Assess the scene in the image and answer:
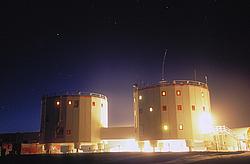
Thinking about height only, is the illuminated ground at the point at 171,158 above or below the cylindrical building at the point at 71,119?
below

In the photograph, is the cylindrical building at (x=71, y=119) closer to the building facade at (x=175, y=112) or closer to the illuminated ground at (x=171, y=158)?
the building facade at (x=175, y=112)

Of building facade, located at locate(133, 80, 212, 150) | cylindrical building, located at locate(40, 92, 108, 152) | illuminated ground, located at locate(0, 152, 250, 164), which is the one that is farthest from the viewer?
cylindrical building, located at locate(40, 92, 108, 152)

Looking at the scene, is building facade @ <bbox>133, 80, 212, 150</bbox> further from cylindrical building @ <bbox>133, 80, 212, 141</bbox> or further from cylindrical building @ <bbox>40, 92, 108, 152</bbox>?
cylindrical building @ <bbox>40, 92, 108, 152</bbox>

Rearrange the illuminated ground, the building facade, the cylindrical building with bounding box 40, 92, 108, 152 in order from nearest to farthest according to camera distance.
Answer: the illuminated ground, the building facade, the cylindrical building with bounding box 40, 92, 108, 152

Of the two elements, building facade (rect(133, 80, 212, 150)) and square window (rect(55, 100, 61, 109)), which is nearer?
building facade (rect(133, 80, 212, 150))

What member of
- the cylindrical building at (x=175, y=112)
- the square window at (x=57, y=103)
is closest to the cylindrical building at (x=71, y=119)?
the square window at (x=57, y=103)

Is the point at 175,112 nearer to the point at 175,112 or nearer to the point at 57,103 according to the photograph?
the point at 175,112

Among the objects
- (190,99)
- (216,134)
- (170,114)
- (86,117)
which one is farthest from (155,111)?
(86,117)

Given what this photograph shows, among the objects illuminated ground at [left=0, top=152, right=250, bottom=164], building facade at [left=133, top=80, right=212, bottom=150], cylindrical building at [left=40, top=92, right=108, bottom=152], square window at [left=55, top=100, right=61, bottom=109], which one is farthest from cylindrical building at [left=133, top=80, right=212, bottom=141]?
illuminated ground at [left=0, top=152, right=250, bottom=164]

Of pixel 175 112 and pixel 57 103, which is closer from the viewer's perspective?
pixel 175 112

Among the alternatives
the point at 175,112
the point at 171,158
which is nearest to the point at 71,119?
the point at 175,112

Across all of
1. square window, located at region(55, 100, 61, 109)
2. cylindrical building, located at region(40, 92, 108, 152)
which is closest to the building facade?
cylindrical building, located at region(40, 92, 108, 152)

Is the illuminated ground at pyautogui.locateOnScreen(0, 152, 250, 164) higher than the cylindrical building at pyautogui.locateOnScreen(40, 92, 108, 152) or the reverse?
the reverse

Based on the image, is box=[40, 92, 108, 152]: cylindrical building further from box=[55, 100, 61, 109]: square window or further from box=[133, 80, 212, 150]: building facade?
box=[133, 80, 212, 150]: building facade
